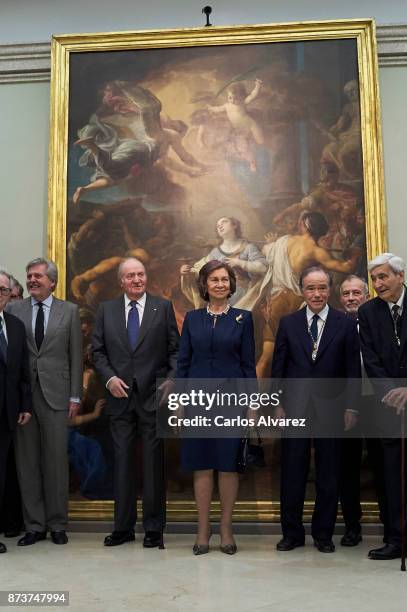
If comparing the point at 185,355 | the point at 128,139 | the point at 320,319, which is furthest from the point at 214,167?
the point at 185,355

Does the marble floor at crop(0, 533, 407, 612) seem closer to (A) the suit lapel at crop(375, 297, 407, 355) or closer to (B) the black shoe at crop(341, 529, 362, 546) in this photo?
(B) the black shoe at crop(341, 529, 362, 546)

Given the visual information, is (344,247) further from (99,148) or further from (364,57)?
(99,148)

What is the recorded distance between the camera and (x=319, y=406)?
493 centimetres

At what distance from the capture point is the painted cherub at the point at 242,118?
6434 mm

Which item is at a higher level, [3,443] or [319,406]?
[319,406]

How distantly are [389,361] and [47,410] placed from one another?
2.60 meters

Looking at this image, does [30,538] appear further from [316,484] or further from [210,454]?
[316,484]

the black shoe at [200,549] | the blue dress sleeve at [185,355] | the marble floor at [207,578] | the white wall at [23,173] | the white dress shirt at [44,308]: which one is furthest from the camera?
the white wall at [23,173]

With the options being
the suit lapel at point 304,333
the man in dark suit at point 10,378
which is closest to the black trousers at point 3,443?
the man in dark suit at point 10,378

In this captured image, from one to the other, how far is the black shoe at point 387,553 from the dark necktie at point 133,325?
2248mm

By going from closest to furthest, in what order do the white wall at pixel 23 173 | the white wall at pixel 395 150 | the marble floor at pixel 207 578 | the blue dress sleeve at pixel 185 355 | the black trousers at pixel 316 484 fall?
the marble floor at pixel 207 578 → the black trousers at pixel 316 484 → the blue dress sleeve at pixel 185 355 → the white wall at pixel 395 150 → the white wall at pixel 23 173

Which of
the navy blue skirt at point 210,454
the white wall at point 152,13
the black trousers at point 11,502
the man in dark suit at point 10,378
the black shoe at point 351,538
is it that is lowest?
the black shoe at point 351,538

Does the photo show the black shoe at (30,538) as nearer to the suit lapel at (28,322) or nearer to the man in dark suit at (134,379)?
the man in dark suit at (134,379)

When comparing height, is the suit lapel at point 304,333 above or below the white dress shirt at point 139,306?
below
